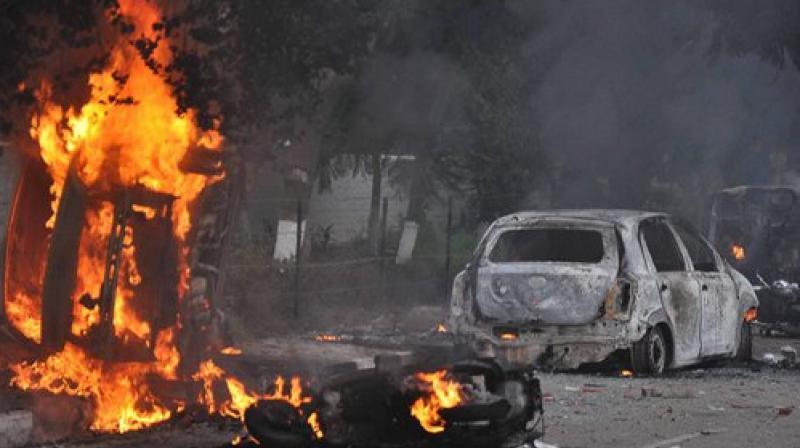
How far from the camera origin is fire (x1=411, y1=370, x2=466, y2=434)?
311 inches

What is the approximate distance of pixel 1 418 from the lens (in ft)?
27.5

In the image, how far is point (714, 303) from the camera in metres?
13.2

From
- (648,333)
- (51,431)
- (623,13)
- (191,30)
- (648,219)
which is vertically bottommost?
(51,431)

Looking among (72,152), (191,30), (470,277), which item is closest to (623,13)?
(470,277)

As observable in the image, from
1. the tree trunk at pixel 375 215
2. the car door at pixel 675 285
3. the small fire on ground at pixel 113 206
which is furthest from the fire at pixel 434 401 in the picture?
the tree trunk at pixel 375 215

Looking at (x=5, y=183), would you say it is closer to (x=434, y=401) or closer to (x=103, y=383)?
(x=103, y=383)

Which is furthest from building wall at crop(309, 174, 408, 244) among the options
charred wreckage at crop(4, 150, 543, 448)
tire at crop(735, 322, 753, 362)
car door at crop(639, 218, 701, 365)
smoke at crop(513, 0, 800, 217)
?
charred wreckage at crop(4, 150, 543, 448)

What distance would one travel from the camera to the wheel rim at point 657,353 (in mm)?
12344

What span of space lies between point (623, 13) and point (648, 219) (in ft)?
6.44

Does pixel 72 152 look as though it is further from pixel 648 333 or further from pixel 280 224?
pixel 280 224

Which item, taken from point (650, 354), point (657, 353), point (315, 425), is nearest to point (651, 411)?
point (650, 354)

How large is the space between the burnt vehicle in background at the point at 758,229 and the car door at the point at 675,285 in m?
5.92

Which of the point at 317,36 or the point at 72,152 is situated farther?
the point at 317,36

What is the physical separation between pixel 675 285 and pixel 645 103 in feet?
10.2
